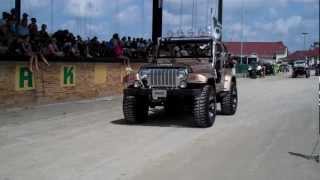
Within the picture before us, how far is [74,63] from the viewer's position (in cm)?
2159

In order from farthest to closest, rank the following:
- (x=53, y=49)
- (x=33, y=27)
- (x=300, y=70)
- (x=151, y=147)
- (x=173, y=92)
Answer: (x=300, y=70)
(x=53, y=49)
(x=33, y=27)
(x=173, y=92)
(x=151, y=147)

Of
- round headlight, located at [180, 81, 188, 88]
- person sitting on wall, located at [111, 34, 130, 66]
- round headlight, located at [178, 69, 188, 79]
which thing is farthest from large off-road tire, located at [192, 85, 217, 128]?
person sitting on wall, located at [111, 34, 130, 66]

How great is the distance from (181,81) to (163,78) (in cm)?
45

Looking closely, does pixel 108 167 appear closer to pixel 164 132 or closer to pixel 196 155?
pixel 196 155

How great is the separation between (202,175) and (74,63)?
1351 centimetres

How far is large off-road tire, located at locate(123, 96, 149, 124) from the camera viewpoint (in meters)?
15.0

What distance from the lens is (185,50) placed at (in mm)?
16625

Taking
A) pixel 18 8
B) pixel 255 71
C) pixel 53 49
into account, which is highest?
pixel 18 8

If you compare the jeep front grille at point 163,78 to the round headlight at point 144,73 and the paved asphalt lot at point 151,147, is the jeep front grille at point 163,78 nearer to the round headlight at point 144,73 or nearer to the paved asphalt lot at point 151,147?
the round headlight at point 144,73

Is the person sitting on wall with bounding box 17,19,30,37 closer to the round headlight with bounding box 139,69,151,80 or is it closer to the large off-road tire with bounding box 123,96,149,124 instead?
the large off-road tire with bounding box 123,96,149,124

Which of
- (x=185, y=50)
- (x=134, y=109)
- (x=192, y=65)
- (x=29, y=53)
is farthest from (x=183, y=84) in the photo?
(x=29, y=53)

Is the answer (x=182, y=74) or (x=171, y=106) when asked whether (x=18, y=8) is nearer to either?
(x=171, y=106)

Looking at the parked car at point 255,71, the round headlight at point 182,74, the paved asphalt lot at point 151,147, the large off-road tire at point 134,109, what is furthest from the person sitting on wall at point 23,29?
the parked car at point 255,71

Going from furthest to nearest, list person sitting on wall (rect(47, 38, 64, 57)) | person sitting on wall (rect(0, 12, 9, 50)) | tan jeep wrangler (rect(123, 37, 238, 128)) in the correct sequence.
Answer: person sitting on wall (rect(47, 38, 64, 57)) → person sitting on wall (rect(0, 12, 9, 50)) → tan jeep wrangler (rect(123, 37, 238, 128))
